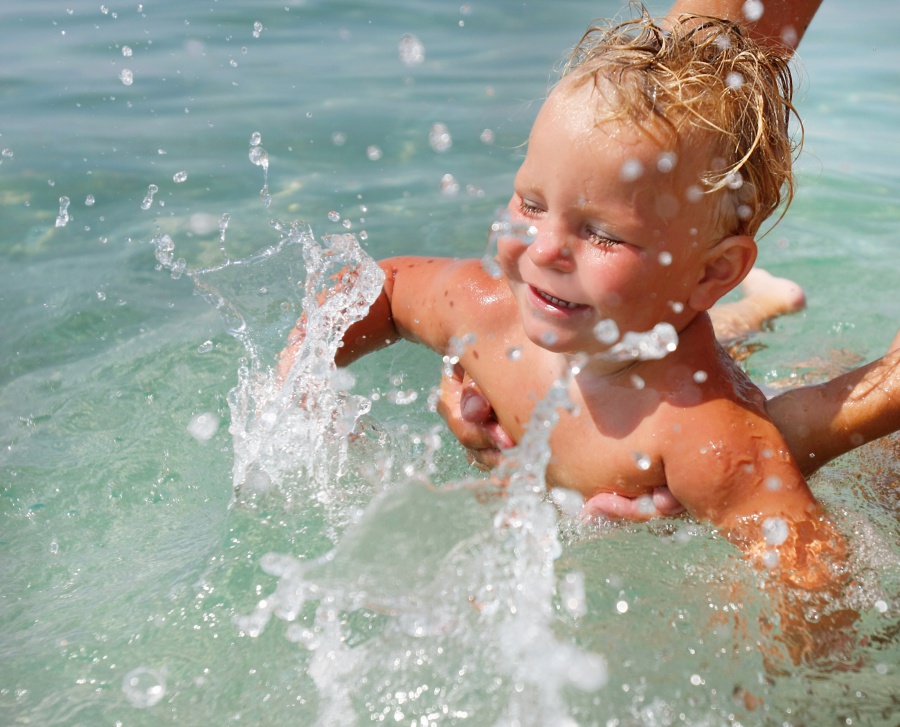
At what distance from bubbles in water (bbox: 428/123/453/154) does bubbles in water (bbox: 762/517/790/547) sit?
10.4ft

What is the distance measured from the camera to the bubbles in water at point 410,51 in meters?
5.71

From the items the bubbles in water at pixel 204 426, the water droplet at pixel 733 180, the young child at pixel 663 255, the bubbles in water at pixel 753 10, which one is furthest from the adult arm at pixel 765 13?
the bubbles in water at pixel 204 426

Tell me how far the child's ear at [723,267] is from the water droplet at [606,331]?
0.54 ft

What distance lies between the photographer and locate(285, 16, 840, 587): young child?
183cm

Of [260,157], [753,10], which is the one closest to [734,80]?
[753,10]

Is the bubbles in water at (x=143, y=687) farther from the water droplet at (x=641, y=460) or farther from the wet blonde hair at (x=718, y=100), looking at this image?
the wet blonde hair at (x=718, y=100)

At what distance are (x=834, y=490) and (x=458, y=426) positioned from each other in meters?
0.88

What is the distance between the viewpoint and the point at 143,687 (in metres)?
1.87

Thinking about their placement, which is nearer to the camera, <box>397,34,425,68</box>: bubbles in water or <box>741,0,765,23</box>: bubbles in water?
<box>741,0,765,23</box>: bubbles in water

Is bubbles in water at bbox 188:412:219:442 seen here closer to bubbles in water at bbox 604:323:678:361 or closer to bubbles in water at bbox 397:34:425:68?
bubbles in water at bbox 604:323:678:361

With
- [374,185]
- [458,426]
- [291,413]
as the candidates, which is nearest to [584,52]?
[458,426]

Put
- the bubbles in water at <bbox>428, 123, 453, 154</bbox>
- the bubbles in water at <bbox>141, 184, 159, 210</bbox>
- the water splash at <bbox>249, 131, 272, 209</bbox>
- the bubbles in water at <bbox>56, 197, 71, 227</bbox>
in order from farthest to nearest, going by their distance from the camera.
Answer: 1. the bubbles in water at <bbox>428, 123, 453, 154</bbox>
2. the water splash at <bbox>249, 131, 272, 209</bbox>
3. the bubbles in water at <bbox>141, 184, 159, 210</bbox>
4. the bubbles in water at <bbox>56, 197, 71, 227</bbox>

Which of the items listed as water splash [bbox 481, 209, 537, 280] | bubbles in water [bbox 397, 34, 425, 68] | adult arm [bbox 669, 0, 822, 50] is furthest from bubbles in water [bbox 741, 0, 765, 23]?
bubbles in water [bbox 397, 34, 425, 68]

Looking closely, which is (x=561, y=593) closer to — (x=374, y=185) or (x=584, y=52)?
(x=584, y=52)
